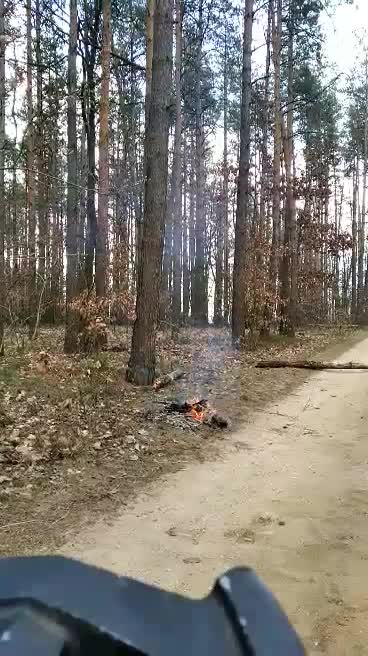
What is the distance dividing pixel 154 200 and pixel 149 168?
54cm

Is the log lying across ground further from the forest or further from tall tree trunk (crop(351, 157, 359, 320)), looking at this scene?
tall tree trunk (crop(351, 157, 359, 320))

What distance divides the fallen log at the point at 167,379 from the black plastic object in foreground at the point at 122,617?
25.9 ft

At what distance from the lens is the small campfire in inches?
295

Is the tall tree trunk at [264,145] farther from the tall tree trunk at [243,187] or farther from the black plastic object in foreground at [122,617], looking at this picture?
the black plastic object in foreground at [122,617]

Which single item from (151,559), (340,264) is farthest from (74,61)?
(340,264)

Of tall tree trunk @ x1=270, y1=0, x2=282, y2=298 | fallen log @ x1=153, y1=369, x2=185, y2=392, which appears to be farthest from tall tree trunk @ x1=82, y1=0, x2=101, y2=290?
fallen log @ x1=153, y1=369, x2=185, y2=392

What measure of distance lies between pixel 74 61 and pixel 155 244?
5748mm

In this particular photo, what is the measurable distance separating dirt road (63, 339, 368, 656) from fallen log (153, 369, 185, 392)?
2264 millimetres

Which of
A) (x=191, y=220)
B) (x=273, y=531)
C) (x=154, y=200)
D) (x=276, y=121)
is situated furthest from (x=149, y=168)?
(x=191, y=220)

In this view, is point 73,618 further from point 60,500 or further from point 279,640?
point 60,500

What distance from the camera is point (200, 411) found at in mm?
7676

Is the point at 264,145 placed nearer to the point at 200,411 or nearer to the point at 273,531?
the point at 200,411

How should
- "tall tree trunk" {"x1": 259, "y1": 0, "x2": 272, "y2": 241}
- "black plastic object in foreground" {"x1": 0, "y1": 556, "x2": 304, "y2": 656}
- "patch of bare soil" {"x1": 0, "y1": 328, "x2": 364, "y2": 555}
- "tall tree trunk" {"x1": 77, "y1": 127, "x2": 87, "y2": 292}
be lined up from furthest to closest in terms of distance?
"tall tree trunk" {"x1": 259, "y1": 0, "x2": 272, "y2": 241}, "tall tree trunk" {"x1": 77, "y1": 127, "x2": 87, "y2": 292}, "patch of bare soil" {"x1": 0, "y1": 328, "x2": 364, "y2": 555}, "black plastic object in foreground" {"x1": 0, "y1": 556, "x2": 304, "y2": 656}

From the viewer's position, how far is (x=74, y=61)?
11930 mm
